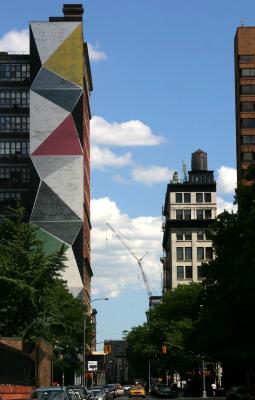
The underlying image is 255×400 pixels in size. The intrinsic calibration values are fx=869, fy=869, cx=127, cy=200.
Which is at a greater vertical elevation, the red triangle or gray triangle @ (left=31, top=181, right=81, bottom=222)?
the red triangle

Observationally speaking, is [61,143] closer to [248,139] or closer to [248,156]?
[248,139]

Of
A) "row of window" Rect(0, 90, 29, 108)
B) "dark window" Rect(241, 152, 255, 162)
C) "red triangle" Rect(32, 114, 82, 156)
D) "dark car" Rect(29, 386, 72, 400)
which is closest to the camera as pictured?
"dark car" Rect(29, 386, 72, 400)

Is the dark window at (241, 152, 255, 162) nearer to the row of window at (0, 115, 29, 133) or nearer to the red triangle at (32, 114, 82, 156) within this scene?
the red triangle at (32, 114, 82, 156)

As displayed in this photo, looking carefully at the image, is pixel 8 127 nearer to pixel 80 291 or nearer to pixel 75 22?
pixel 75 22

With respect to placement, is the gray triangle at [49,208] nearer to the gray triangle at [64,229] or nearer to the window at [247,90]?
the gray triangle at [64,229]

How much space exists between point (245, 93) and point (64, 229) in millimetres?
39100

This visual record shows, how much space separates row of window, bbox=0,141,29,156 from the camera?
15712 cm

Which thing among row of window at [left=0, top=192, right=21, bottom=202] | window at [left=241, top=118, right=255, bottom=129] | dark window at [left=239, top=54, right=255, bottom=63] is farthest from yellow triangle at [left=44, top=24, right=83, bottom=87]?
window at [left=241, top=118, right=255, bottom=129]

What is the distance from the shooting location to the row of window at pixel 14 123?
15738cm

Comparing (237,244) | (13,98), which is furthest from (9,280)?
(13,98)

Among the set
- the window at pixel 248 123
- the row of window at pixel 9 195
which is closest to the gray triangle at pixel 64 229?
the row of window at pixel 9 195

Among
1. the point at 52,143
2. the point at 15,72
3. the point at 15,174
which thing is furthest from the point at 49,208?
the point at 15,72

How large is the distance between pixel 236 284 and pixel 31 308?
2290cm

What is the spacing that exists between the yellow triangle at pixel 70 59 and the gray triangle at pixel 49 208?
19959 mm
